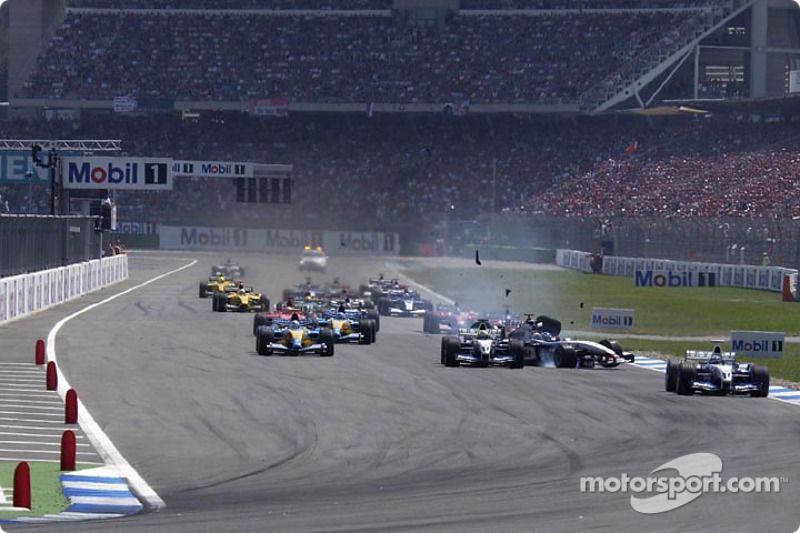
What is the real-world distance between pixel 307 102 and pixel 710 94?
24.7 metres

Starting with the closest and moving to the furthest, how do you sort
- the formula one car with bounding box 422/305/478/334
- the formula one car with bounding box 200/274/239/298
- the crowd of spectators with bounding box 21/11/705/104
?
the formula one car with bounding box 422/305/478/334 → the formula one car with bounding box 200/274/239/298 → the crowd of spectators with bounding box 21/11/705/104

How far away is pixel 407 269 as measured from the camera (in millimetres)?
80188

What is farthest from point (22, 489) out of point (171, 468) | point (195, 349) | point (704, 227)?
point (704, 227)

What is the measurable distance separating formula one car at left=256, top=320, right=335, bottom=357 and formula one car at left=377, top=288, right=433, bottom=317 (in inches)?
588

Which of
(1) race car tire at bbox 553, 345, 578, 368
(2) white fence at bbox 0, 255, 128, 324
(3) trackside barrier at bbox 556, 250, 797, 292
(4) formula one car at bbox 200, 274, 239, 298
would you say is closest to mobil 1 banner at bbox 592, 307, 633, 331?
(1) race car tire at bbox 553, 345, 578, 368

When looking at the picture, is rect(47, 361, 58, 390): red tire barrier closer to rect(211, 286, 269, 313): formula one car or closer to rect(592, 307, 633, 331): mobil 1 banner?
rect(592, 307, 633, 331): mobil 1 banner

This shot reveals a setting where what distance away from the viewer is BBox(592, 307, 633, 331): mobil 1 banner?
126ft

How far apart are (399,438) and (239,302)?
27.8m

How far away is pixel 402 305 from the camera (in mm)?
45344

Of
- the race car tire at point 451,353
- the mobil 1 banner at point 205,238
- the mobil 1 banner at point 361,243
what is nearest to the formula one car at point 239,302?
the race car tire at point 451,353

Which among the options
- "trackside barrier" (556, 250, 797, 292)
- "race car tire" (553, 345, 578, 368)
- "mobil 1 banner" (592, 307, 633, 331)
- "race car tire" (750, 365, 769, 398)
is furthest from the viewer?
"trackside barrier" (556, 250, 797, 292)

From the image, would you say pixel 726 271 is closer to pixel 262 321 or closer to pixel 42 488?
pixel 262 321

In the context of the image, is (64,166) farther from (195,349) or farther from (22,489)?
(22,489)

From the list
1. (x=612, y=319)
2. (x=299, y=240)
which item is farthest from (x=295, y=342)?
(x=299, y=240)
